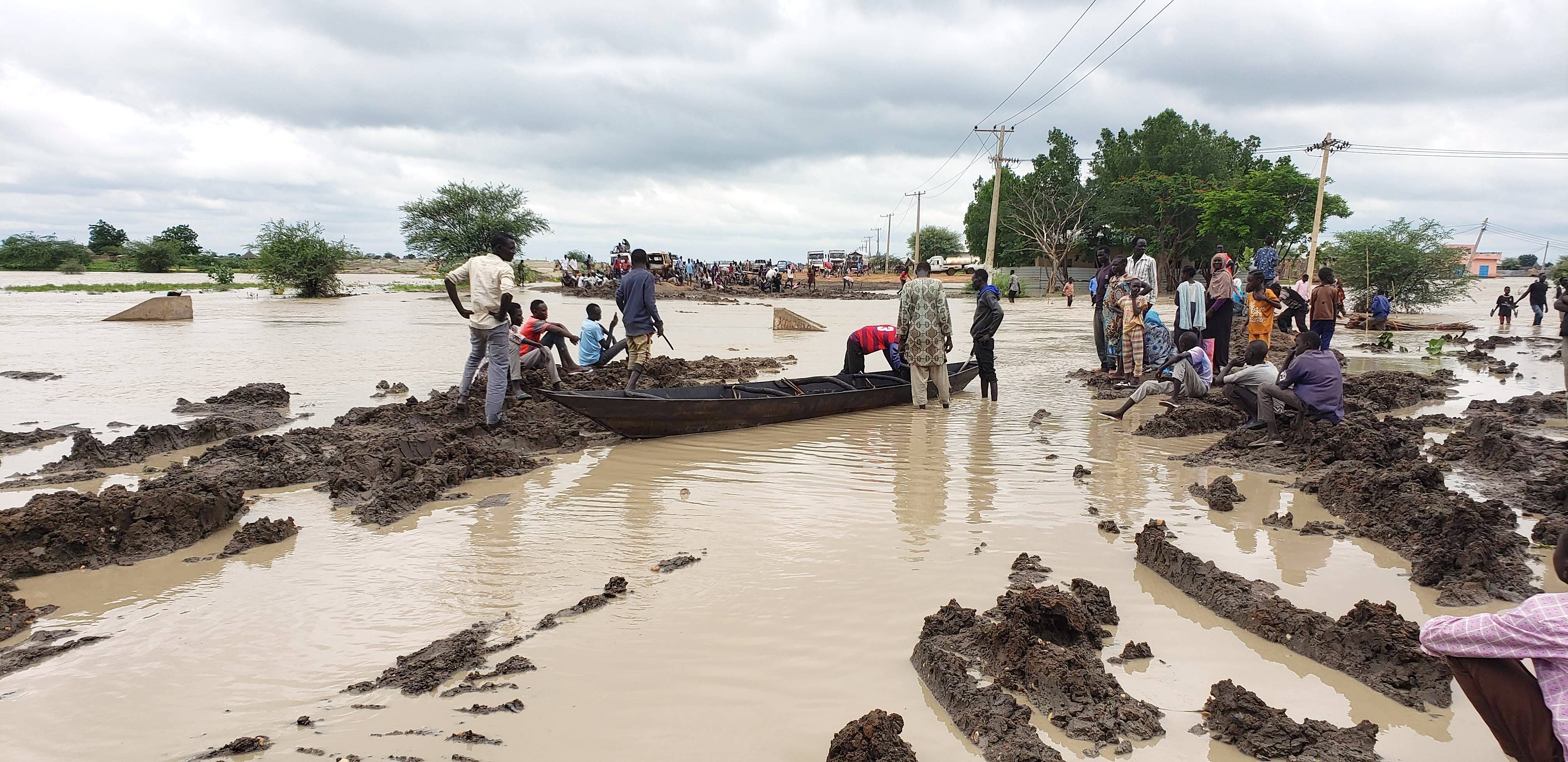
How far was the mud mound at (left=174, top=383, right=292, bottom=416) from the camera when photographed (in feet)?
32.4

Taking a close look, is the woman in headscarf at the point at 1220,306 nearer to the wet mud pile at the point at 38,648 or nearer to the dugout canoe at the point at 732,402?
the dugout canoe at the point at 732,402

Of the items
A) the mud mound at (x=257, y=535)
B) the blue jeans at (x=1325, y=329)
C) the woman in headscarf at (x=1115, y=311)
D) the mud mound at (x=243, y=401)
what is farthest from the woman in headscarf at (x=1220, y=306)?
the mud mound at (x=243, y=401)

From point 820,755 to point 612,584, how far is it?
1809 mm

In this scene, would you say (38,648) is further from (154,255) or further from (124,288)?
(154,255)

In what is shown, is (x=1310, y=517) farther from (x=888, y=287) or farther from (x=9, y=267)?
(x=9, y=267)

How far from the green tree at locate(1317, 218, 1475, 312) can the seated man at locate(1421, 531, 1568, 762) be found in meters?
25.2

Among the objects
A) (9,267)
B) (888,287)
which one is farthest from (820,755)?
(9,267)

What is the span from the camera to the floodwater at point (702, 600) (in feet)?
10.6

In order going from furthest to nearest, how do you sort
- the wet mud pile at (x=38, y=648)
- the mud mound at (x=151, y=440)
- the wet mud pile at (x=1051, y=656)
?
the mud mound at (x=151, y=440) < the wet mud pile at (x=38, y=648) < the wet mud pile at (x=1051, y=656)

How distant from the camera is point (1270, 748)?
2.98 metres

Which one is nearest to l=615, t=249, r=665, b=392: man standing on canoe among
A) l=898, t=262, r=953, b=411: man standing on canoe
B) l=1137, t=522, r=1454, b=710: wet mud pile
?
l=898, t=262, r=953, b=411: man standing on canoe

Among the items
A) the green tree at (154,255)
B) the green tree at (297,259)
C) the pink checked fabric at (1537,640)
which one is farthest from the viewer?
the green tree at (154,255)

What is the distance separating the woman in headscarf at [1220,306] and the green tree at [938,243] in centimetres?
6304

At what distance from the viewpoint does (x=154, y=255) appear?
2068 inches
